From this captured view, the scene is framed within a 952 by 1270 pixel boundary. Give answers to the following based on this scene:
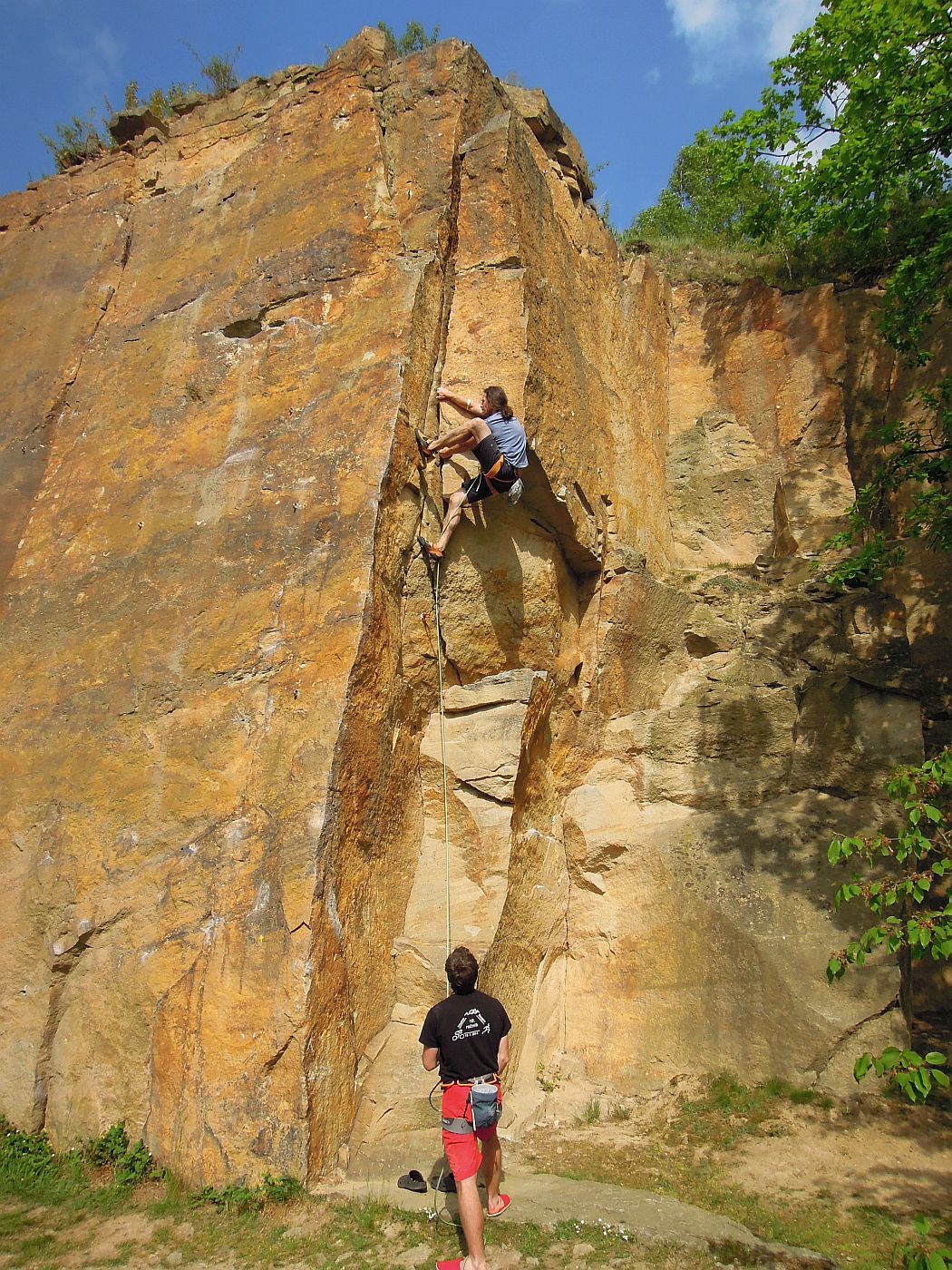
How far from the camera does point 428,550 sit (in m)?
6.73

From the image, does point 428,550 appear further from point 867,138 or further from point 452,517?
point 867,138

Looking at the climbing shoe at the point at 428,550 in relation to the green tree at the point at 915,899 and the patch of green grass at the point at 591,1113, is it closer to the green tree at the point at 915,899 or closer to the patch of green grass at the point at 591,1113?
the green tree at the point at 915,899

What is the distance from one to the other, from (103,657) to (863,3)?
854cm

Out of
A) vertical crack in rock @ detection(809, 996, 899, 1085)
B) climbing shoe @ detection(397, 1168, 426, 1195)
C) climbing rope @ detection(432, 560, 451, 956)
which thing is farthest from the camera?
climbing rope @ detection(432, 560, 451, 956)

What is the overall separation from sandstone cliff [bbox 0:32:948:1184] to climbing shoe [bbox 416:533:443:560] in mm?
91

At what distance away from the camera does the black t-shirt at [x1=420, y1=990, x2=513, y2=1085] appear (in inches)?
178

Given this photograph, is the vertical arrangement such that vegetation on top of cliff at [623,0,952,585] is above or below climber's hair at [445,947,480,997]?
above

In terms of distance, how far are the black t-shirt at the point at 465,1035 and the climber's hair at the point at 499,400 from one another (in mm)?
4209

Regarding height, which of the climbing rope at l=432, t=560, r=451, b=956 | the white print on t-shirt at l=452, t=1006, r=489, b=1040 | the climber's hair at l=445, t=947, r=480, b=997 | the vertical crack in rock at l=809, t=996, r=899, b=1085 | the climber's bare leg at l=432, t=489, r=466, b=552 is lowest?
the vertical crack in rock at l=809, t=996, r=899, b=1085

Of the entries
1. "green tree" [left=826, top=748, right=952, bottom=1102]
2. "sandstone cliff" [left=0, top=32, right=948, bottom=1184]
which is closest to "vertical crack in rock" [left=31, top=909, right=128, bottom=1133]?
"sandstone cliff" [left=0, top=32, right=948, bottom=1184]

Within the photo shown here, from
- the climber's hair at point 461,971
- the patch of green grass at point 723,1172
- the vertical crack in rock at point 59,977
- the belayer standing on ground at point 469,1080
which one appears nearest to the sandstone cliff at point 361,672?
the vertical crack in rock at point 59,977

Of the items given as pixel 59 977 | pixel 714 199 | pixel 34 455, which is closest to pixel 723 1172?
pixel 59 977

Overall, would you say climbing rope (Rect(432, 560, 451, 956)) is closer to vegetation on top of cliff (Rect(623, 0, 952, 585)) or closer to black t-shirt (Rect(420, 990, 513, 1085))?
black t-shirt (Rect(420, 990, 513, 1085))

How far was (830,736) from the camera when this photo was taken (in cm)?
718
